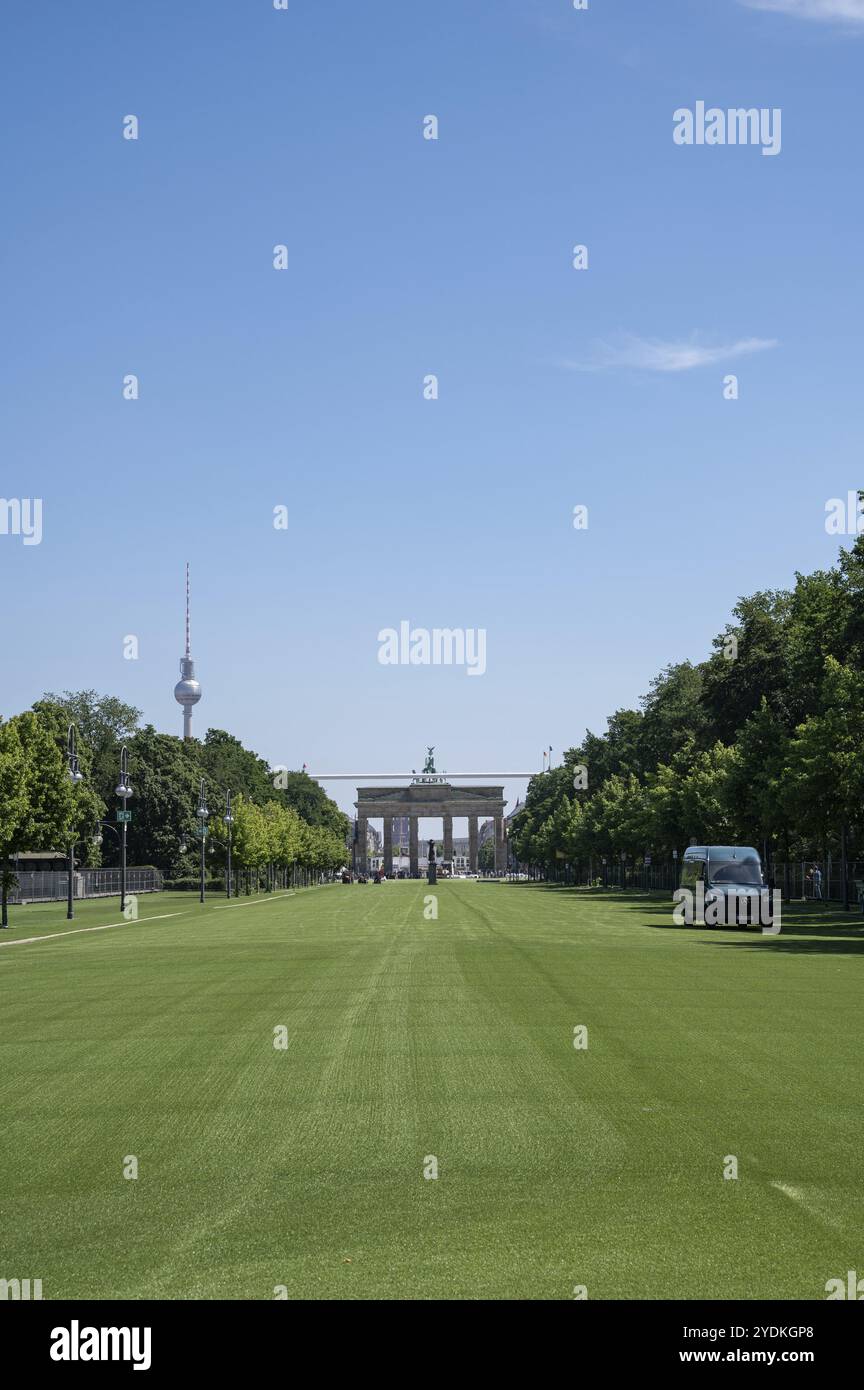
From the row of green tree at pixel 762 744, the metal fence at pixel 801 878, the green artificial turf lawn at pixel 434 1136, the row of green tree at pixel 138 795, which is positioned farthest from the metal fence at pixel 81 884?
the green artificial turf lawn at pixel 434 1136

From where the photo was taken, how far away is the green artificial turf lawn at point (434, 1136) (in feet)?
26.7

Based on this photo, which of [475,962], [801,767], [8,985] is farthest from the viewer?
[801,767]

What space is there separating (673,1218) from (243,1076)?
672cm

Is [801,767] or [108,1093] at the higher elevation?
[801,767]

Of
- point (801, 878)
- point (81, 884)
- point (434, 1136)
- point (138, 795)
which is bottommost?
point (81, 884)

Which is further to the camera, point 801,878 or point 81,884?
point 81,884

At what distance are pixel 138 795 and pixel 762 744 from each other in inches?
2823

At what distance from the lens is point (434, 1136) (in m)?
11.9

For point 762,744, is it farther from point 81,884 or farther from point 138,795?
point 138,795

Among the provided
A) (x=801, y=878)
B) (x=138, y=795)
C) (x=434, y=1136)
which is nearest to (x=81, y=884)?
(x=138, y=795)

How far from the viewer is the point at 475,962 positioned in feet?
96.8

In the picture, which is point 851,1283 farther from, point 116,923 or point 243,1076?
point 116,923
